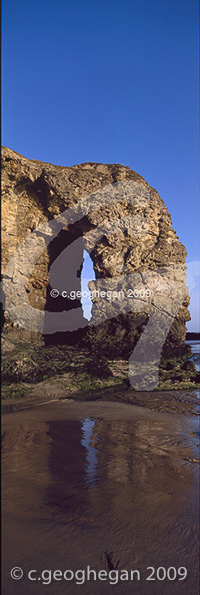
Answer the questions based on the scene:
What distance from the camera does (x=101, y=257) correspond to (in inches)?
951

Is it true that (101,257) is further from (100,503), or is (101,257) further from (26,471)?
(100,503)

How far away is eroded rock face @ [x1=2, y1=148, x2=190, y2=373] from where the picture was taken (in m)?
22.2

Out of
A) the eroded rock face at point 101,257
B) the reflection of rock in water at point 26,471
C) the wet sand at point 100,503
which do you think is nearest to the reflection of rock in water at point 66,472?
the wet sand at point 100,503

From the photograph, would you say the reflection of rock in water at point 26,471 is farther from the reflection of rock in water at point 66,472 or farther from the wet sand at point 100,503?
the reflection of rock in water at point 66,472

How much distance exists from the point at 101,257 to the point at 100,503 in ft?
64.7

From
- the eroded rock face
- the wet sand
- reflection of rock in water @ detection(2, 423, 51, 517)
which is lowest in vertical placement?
the wet sand

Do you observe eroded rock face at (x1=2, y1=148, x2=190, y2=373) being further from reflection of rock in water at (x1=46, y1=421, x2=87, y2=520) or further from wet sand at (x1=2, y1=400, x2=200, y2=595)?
wet sand at (x1=2, y1=400, x2=200, y2=595)

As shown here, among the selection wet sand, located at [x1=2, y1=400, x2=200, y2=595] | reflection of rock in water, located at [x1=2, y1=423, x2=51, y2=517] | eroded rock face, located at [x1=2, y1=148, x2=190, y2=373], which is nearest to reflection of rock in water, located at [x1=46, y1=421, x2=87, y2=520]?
wet sand, located at [x1=2, y1=400, x2=200, y2=595]

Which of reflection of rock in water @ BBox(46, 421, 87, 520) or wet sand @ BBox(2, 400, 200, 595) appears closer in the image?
wet sand @ BBox(2, 400, 200, 595)

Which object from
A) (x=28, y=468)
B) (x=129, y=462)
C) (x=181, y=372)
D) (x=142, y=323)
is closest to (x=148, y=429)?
(x=129, y=462)

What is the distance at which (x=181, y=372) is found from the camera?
19219mm

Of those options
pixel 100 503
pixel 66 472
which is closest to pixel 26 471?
pixel 66 472

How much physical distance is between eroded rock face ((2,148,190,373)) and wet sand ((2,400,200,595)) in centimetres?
1275

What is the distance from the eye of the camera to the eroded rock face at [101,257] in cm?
2220
